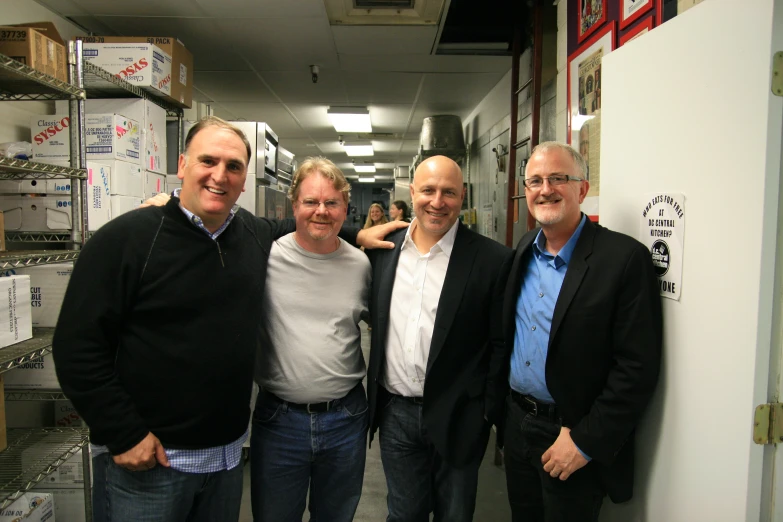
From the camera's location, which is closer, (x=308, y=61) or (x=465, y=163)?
(x=308, y=61)

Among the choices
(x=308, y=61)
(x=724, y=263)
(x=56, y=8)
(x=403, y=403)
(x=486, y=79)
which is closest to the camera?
(x=724, y=263)

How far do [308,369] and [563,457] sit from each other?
811 mm

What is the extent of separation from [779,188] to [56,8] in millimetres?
3783

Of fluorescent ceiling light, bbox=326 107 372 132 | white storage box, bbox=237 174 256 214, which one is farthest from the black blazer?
fluorescent ceiling light, bbox=326 107 372 132

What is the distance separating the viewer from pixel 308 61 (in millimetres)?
3871

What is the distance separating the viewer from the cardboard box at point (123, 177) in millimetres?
2498

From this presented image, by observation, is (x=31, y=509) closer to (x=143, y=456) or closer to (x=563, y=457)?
(x=143, y=456)

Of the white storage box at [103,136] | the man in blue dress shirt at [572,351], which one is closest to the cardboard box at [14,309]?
the white storage box at [103,136]

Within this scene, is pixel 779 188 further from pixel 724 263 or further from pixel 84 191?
pixel 84 191

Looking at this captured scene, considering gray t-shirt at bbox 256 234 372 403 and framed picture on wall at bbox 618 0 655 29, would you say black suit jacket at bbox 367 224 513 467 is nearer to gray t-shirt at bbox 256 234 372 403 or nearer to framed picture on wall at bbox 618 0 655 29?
gray t-shirt at bbox 256 234 372 403

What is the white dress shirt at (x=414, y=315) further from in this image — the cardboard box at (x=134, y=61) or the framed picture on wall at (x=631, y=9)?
the cardboard box at (x=134, y=61)

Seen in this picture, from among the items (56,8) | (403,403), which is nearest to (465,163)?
(56,8)

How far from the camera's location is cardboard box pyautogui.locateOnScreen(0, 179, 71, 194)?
7.67 feet

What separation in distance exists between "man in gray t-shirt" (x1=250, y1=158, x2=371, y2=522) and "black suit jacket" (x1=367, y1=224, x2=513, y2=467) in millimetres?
Answer: 148
